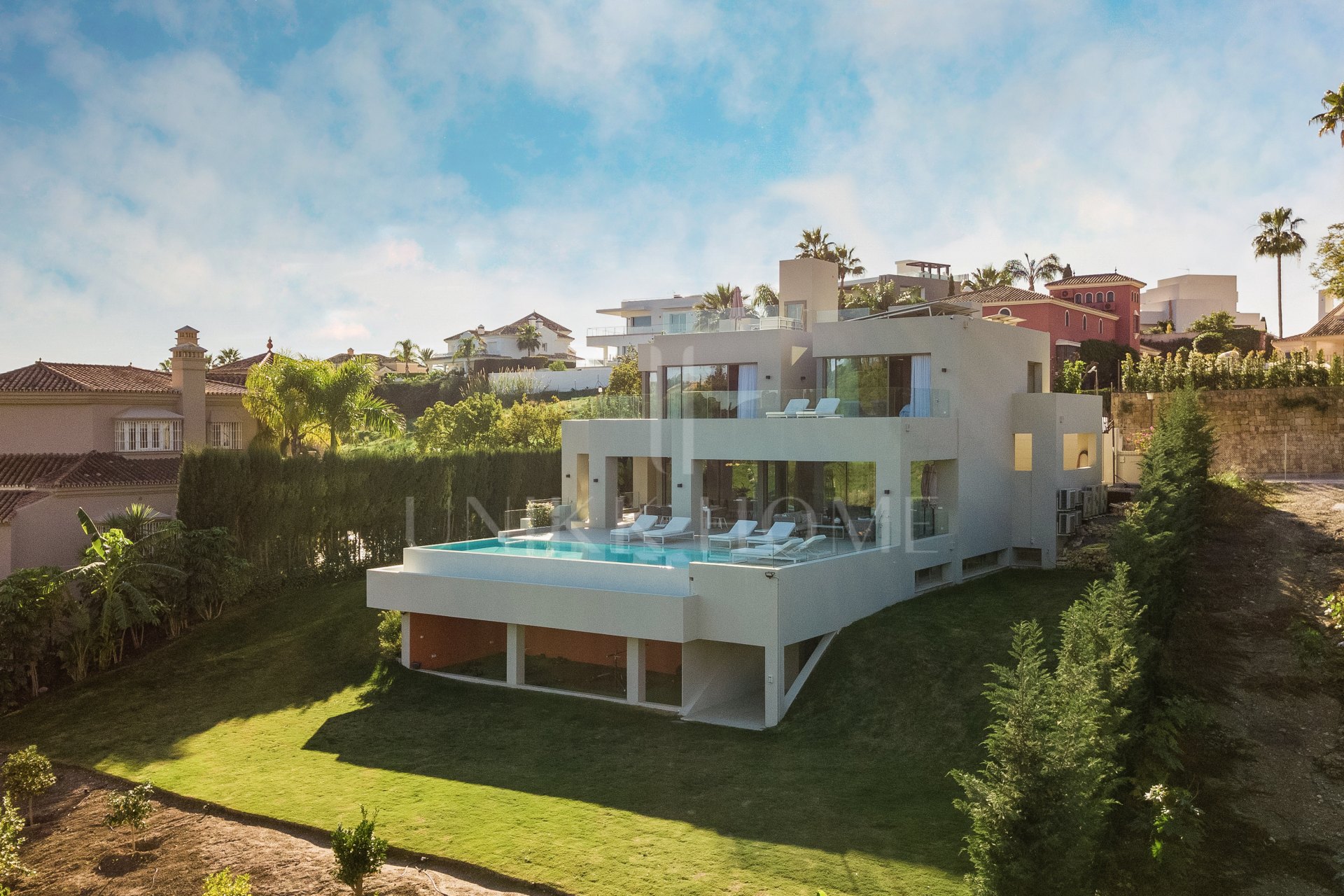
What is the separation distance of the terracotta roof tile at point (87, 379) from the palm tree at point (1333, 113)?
112 ft

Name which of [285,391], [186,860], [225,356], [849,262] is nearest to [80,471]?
[285,391]

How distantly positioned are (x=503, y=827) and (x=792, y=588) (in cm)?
695

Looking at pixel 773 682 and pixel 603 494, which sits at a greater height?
pixel 603 494

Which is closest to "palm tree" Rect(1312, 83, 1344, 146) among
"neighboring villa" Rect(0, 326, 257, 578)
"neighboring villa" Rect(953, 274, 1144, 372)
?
"neighboring villa" Rect(953, 274, 1144, 372)

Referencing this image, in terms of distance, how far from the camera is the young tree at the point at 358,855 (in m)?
13.1

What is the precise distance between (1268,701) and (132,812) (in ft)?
61.0

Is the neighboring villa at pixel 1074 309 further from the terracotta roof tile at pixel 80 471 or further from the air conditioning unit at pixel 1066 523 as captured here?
the terracotta roof tile at pixel 80 471

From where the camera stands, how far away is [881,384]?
80.2ft

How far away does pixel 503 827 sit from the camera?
14641 millimetres

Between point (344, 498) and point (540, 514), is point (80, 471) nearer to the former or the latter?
point (344, 498)

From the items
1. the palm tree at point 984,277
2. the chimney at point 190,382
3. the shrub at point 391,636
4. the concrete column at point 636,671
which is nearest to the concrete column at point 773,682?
the concrete column at point 636,671

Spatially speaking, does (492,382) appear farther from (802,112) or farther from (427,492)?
(802,112)

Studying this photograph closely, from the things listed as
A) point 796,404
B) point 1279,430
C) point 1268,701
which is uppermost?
point 796,404

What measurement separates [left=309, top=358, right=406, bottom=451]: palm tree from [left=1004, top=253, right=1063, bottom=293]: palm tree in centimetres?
6017
